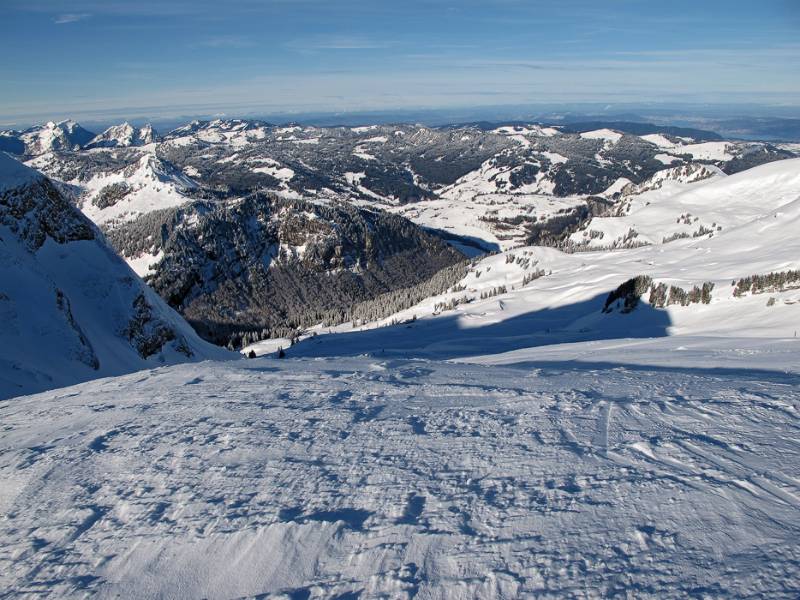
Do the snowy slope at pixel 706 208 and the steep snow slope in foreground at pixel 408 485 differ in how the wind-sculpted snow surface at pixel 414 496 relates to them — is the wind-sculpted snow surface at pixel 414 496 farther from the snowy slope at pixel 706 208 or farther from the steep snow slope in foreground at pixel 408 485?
the snowy slope at pixel 706 208

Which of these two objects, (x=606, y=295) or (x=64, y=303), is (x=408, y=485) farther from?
(x=606, y=295)

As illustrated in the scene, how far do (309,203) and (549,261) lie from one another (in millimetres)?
109541

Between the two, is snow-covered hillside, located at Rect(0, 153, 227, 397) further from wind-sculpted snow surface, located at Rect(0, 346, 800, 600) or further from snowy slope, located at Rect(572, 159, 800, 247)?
snowy slope, located at Rect(572, 159, 800, 247)

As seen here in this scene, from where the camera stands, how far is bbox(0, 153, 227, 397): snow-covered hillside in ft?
107

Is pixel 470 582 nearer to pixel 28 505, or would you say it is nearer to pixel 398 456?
pixel 398 456

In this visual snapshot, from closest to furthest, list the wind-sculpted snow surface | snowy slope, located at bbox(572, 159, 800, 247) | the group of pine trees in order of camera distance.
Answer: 1. the wind-sculpted snow surface
2. the group of pine trees
3. snowy slope, located at bbox(572, 159, 800, 247)

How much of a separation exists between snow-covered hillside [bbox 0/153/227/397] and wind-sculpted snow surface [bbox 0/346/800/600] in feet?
76.3

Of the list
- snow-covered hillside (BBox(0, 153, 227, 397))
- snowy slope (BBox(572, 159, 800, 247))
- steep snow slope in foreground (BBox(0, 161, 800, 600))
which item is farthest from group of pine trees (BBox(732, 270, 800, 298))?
snowy slope (BBox(572, 159, 800, 247))

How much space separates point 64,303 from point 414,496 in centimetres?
4093

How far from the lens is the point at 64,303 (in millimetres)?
38781

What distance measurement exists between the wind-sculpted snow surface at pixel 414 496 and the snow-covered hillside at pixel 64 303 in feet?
76.3

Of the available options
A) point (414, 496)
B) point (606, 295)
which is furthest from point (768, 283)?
point (414, 496)

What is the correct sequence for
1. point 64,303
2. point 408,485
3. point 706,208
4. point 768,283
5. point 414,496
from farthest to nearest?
point 706,208 < point 768,283 < point 64,303 < point 408,485 < point 414,496

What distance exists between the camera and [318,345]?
7188 cm
